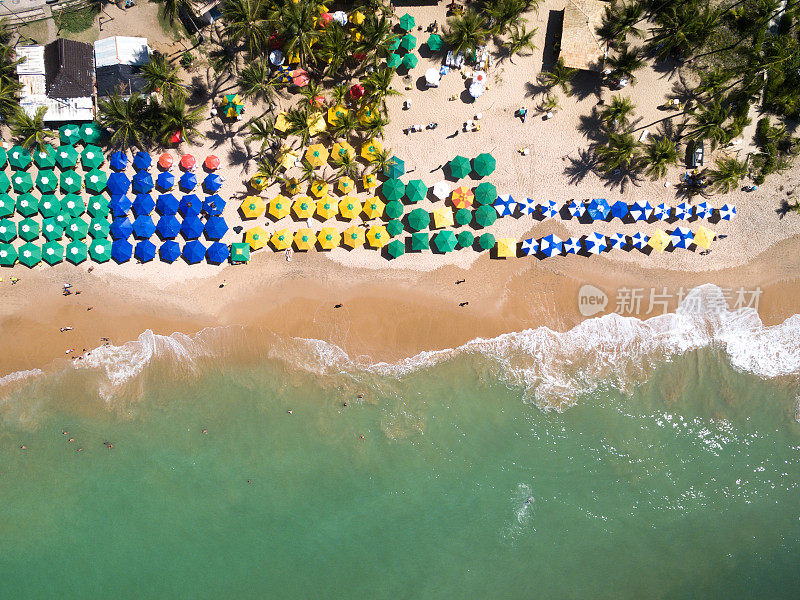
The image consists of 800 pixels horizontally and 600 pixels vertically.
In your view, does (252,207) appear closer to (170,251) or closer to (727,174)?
(170,251)

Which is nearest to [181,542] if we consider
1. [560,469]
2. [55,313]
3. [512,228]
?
[55,313]

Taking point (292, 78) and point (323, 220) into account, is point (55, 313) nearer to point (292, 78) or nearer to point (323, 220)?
point (323, 220)

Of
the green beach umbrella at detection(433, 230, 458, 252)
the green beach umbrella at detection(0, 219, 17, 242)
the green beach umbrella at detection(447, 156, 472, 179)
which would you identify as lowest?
the green beach umbrella at detection(0, 219, 17, 242)

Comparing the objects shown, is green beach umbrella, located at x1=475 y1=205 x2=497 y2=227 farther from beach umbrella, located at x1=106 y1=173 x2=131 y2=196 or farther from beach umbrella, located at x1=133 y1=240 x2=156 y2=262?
beach umbrella, located at x1=106 y1=173 x2=131 y2=196

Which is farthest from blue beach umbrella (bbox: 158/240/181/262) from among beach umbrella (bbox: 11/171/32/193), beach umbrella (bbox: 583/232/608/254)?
beach umbrella (bbox: 583/232/608/254)

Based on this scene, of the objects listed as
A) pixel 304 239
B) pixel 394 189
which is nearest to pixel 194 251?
pixel 304 239

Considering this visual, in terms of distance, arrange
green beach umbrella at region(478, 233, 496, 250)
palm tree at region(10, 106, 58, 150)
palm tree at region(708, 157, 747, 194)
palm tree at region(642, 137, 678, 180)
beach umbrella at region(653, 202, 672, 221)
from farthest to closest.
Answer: beach umbrella at region(653, 202, 672, 221), green beach umbrella at region(478, 233, 496, 250), palm tree at region(708, 157, 747, 194), palm tree at region(642, 137, 678, 180), palm tree at region(10, 106, 58, 150)
